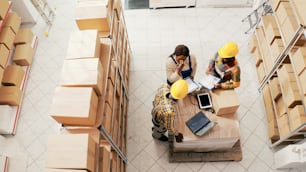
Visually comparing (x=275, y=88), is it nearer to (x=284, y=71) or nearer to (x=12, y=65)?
(x=284, y=71)

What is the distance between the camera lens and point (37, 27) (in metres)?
5.24

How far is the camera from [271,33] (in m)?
3.78

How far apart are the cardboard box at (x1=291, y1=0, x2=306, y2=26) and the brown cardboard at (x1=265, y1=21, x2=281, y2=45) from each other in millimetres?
763

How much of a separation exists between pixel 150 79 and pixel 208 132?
1810 mm

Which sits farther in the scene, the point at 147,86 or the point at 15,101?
the point at 147,86

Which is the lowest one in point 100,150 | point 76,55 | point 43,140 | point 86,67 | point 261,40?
point 100,150

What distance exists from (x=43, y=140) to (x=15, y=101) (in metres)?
0.85

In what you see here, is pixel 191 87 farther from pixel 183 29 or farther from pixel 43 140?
pixel 43 140

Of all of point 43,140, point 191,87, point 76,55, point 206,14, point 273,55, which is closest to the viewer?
point 76,55

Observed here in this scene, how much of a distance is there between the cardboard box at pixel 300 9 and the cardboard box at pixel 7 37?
4.55 metres

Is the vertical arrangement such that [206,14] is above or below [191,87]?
above

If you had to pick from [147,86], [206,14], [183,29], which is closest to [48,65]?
[147,86]

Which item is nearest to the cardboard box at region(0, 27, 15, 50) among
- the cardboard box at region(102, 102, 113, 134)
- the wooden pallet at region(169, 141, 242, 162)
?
the cardboard box at region(102, 102, 113, 134)

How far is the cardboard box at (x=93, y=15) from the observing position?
286cm
